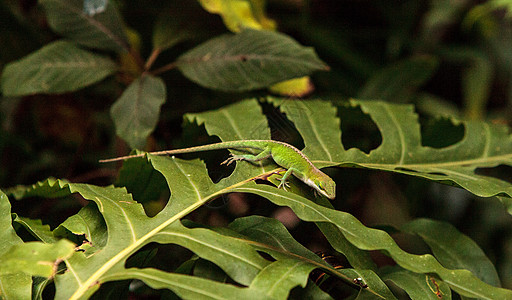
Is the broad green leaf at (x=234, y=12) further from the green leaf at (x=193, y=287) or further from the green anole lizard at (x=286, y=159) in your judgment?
the green leaf at (x=193, y=287)

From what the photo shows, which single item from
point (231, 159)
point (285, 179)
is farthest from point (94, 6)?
point (285, 179)

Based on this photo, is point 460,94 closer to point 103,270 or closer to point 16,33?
point 16,33

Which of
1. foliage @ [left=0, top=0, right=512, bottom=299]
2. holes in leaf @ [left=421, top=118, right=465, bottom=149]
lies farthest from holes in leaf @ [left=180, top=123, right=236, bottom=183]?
holes in leaf @ [left=421, top=118, right=465, bottom=149]

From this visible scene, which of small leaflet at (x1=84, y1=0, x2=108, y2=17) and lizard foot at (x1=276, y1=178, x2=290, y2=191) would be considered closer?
lizard foot at (x1=276, y1=178, x2=290, y2=191)

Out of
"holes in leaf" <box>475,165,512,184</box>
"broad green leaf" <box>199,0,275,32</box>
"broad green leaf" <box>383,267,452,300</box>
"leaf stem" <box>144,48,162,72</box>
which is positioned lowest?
"holes in leaf" <box>475,165,512,184</box>

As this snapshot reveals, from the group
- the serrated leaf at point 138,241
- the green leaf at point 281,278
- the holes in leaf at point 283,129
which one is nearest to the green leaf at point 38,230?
the serrated leaf at point 138,241

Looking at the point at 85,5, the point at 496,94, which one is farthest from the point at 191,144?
the point at 496,94

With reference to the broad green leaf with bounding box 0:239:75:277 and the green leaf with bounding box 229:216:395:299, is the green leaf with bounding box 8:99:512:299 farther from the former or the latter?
the broad green leaf with bounding box 0:239:75:277
